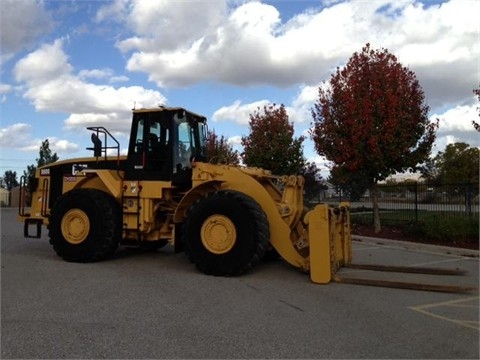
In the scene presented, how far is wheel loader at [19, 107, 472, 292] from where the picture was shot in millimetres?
8648

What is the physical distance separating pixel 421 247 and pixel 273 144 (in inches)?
463

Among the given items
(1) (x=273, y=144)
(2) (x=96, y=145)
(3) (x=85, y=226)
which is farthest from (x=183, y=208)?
(1) (x=273, y=144)

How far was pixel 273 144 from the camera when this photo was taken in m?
24.4

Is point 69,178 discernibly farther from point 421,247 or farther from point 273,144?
point 273,144

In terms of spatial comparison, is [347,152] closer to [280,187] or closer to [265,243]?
[280,187]

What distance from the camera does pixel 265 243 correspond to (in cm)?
858

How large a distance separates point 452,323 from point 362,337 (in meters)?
1.39

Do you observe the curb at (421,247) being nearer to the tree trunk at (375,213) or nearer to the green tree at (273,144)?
the tree trunk at (375,213)

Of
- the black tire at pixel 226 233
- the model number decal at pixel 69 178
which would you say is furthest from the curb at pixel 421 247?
the model number decal at pixel 69 178

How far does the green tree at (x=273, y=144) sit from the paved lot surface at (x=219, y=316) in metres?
14.8

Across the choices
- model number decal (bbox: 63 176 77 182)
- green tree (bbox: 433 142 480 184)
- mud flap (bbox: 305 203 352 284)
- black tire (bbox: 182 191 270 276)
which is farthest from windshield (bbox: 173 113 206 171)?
green tree (bbox: 433 142 480 184)

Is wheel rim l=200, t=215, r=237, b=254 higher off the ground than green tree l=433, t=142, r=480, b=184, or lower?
lower

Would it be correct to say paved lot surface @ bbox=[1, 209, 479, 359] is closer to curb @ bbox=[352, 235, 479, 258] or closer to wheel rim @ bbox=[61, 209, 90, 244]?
wheel rim @ bbox=[61, 209, 90, 244]

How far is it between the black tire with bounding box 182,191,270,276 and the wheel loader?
2cm
